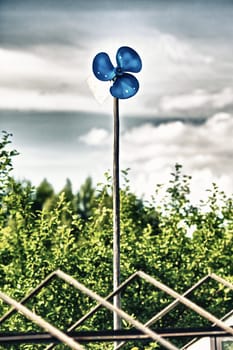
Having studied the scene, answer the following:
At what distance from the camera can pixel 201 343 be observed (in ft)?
33.2

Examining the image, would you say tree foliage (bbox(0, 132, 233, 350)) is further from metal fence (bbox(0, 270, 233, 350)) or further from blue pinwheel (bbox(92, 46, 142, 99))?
metal fence (bbox(0, 270, 233, 350))

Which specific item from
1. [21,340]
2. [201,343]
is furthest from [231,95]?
[21,340]

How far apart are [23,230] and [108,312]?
1458 millimetres

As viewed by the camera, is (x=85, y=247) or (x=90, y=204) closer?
(x=85, y=247)

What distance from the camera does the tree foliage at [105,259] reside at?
11.6m

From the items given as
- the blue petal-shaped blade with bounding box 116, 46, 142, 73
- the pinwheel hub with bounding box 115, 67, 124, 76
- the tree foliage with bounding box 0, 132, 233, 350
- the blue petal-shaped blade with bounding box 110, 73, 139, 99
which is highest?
the blue petal-shaped blade with bounding box 116, 46, 142, 73

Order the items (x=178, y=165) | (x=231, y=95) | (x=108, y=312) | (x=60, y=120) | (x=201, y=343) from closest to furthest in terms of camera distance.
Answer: (x=201, y=343) → (x=108, y=312) → (x=178, y=165) → (x=231, y=95) → (x=60, y=120)

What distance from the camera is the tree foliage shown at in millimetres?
11594

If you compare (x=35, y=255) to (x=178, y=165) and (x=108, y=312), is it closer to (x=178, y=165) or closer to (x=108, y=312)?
(x=108, y=312)

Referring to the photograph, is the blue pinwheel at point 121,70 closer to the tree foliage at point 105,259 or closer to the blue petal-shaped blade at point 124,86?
the blue petal-shaped blade at point 124,86

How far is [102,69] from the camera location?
34.3ft

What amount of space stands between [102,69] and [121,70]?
0.68 ft

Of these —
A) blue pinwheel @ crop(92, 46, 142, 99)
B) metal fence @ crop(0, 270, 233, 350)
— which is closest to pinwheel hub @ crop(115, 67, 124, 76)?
blue pinwheel @ crop(92, 46, 142, 99)

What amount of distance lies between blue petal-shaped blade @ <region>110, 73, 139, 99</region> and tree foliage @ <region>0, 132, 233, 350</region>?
194 cm
